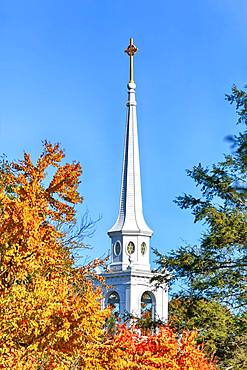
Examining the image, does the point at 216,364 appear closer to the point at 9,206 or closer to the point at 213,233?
the point at 213,233

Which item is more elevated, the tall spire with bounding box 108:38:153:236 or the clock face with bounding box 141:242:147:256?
the tall spire with bounding box 108:38:153:236

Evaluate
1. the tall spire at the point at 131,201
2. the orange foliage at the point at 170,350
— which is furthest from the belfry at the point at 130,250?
the orange foliage at the point at 170,350

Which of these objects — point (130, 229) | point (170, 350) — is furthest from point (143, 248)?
point (170, 350)

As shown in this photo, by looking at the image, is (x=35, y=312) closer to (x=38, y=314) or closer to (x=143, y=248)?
(x=38, y=314)

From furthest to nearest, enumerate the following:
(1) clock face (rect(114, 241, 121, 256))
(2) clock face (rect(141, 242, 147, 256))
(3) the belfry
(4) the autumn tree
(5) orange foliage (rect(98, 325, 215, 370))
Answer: (1) clock face (rect(114, 241, 121, 256))
(2) clock face (rect(141, 242, 147, 256))
(3) the belfry
(5) orange foliage (rect(98, 325, 215, 370))
(4) the autumn tree

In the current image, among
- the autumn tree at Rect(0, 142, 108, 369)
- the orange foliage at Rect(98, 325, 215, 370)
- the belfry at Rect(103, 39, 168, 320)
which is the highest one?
the belfry at Rect(103, 39, 168, 320)

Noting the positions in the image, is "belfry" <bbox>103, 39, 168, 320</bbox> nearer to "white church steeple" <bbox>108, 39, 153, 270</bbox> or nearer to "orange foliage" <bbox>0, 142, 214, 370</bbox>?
"white church steeple" <bbox>108, 39, 153, 270</bbox>

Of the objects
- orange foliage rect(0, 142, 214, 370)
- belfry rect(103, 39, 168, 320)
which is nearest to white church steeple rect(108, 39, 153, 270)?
belfry rect(103, 39, 168, 320)

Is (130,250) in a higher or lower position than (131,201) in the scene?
lower

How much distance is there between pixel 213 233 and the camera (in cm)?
2359

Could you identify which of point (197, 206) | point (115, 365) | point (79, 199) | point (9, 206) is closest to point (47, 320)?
point (115, 365)

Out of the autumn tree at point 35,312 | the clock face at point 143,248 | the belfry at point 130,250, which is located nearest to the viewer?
the autumn tree at point 35,312

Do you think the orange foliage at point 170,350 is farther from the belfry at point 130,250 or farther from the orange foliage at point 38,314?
the belfry at point 130,250

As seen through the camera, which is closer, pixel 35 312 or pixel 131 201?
pixel 35 312
